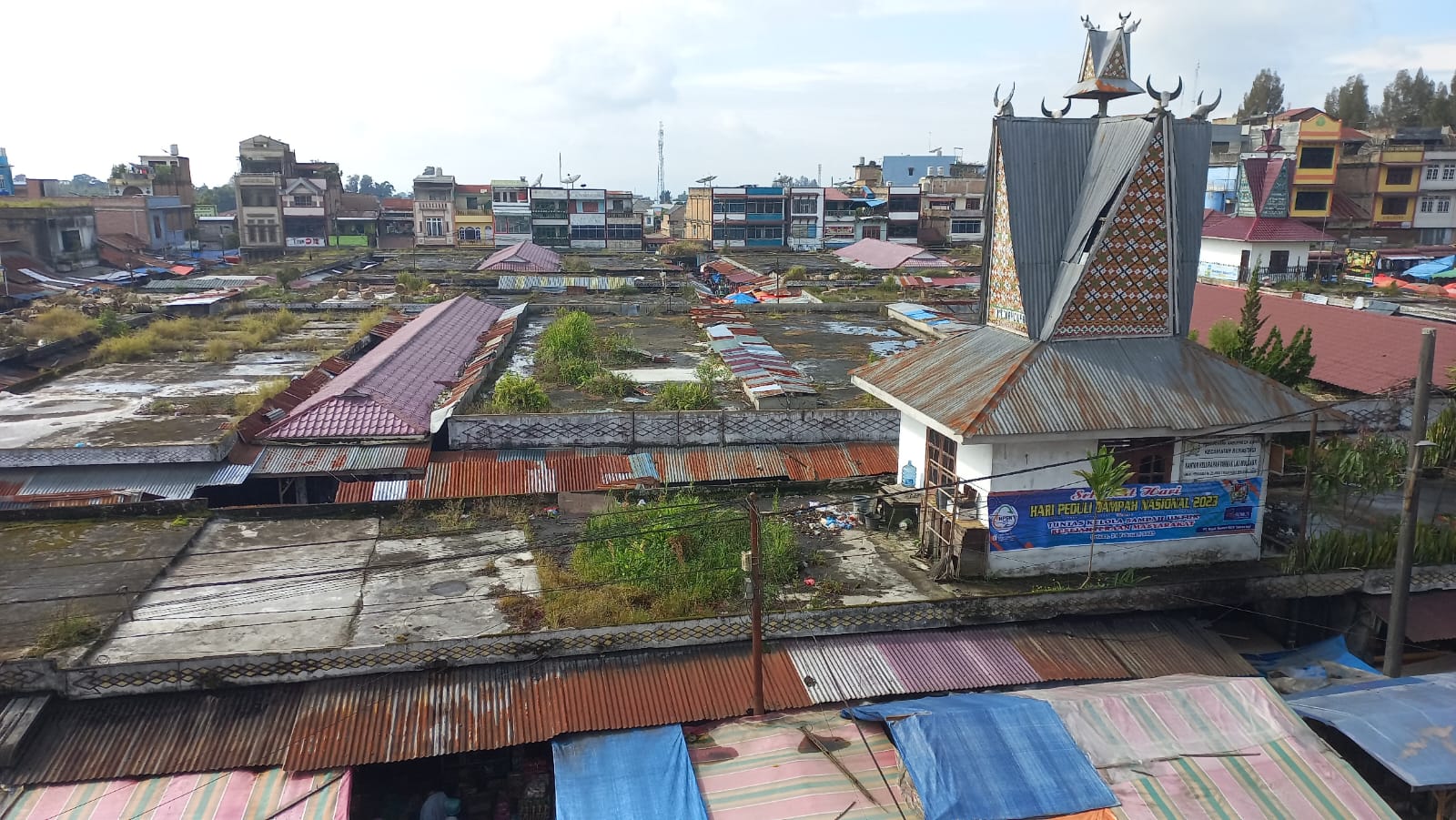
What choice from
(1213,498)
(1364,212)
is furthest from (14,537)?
(1364,212)

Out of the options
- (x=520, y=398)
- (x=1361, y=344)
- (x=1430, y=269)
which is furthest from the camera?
(x=1430, y=269)

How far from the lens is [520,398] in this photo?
68.8 feet

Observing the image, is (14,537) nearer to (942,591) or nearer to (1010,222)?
(942,591)

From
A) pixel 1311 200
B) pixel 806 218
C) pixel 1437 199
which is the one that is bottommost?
pixel 806 218

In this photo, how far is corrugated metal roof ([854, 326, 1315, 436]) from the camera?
1341cm

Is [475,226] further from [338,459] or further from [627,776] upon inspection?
[627,776]

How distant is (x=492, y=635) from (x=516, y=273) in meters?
39.7

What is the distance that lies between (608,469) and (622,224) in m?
61.5

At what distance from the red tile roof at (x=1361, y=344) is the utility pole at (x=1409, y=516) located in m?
11.6

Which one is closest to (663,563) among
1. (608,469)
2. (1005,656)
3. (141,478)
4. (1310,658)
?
(1005,656)

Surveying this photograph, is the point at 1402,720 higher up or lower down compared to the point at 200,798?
higher up

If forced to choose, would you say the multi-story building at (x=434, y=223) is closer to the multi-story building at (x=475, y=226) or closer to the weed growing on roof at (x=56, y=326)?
the multi-story building at (x=475, y=226)

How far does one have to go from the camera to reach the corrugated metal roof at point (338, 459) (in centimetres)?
1811

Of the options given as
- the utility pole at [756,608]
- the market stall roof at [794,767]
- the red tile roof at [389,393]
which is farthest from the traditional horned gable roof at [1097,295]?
the red tile roof at [389,393]
